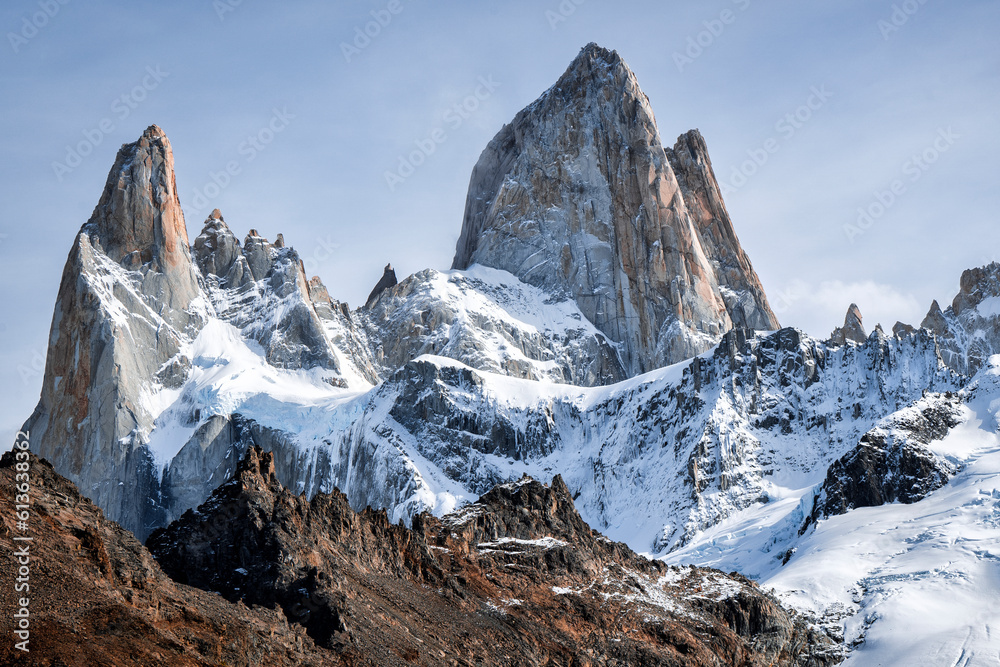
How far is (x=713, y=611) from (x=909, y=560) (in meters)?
47.0

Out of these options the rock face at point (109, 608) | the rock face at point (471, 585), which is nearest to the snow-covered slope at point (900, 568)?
the rock face at point (471, 585)

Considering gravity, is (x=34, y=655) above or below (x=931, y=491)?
below

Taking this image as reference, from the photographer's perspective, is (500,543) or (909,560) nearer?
(500,543)

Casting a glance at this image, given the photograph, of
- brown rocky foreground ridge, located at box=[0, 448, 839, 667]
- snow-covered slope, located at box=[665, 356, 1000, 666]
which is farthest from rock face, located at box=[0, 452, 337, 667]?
snow-covered slope, located at box=[665, 356, 1000, 666]

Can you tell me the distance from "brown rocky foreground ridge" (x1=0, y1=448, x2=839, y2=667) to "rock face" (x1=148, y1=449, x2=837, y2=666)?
0.54 feet

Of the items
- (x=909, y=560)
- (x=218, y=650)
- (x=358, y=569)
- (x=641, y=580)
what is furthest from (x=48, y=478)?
(x=909, y=560)

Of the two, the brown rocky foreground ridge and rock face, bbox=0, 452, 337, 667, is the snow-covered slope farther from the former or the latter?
rock face, bbox=0, 452, 337, 667

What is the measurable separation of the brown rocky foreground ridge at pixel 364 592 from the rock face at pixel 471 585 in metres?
0.16

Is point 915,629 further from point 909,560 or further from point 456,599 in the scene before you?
point 456,599

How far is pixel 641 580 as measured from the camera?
13825 centimetres

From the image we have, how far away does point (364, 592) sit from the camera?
10306 cm

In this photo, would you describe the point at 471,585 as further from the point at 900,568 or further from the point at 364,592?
the point at 900,568

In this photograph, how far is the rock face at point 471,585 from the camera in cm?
9650

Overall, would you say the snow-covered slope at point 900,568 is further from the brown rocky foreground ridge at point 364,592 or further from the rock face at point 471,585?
the rock face at point 471,585
